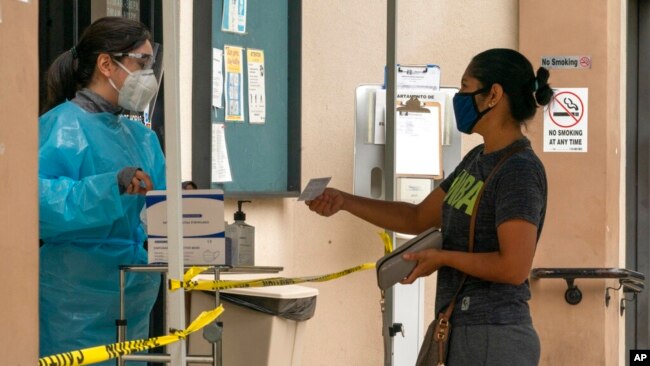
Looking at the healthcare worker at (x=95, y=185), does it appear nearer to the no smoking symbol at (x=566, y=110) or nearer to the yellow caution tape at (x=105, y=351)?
the yellow caution tape at (x=105, y=351)

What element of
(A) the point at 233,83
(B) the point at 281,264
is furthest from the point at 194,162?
(B) the point at 281,264

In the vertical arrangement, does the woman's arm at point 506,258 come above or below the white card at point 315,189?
below

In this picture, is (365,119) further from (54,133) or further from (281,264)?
(54,133)

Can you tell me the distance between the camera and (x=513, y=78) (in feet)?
Result: 12.5

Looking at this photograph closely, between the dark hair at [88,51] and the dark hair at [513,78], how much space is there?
116 cm

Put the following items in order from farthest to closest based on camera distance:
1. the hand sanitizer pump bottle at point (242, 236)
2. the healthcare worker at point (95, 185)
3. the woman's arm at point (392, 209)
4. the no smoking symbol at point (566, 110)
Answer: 1. the no smoking symbol at point (566, 110)
2. the hand sanitizer pump bottle at point (242, 236)
3. the woman's arm at point (392, 209)
4. the healthcare worker at point (95, 185)

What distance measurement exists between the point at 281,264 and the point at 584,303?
1885 millimetres

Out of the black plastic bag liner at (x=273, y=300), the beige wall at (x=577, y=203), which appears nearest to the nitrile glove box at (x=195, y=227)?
the black plastic bag liner at (x=273, y=300)

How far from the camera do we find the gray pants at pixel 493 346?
3.56 meters

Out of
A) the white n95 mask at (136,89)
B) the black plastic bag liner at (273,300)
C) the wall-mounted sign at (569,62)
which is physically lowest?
the black plastic bag liner at (273,300)

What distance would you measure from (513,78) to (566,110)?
368 centimetres

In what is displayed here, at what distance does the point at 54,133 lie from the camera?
12.7ft
